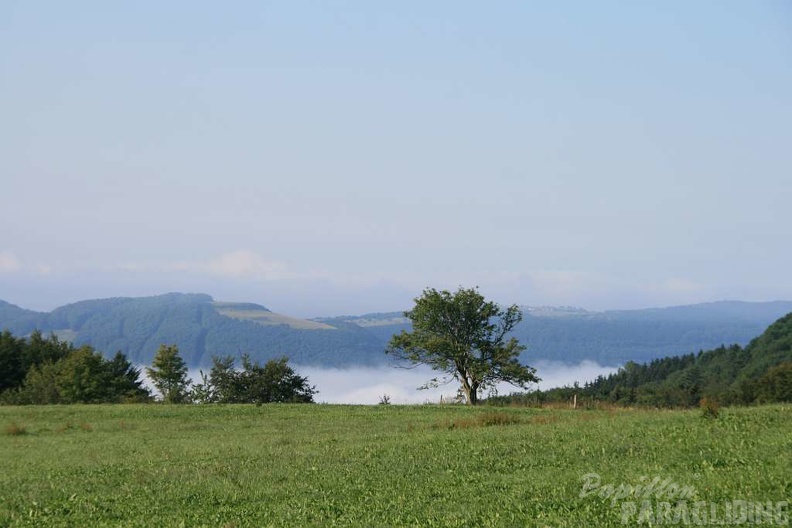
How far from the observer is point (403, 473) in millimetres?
20078

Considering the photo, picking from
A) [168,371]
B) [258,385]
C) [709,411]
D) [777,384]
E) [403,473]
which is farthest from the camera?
[168,371]

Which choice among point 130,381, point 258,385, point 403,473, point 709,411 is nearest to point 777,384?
point 709,411

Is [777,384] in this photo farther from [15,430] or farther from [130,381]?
[130,381]

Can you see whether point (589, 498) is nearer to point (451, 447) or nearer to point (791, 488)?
point (791, 488)

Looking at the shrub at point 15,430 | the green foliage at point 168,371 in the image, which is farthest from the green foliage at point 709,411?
the green foliage at point 168,371

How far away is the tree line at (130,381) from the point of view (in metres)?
87.9

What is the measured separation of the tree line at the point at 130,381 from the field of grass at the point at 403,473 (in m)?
51.0

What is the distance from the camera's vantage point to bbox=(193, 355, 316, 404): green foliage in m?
91.1

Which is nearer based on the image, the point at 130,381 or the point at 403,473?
the point at 403,473

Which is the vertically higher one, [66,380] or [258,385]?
[66,380]

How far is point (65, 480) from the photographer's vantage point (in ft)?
73.4

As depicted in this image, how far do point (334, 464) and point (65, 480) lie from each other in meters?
7.78

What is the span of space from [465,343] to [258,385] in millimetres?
31668

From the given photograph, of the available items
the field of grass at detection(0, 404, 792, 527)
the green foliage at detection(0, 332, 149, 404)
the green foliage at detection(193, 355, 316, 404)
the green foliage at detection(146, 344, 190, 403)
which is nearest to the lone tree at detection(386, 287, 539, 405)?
the green foliage at detection(193, 355, 316, 404)
